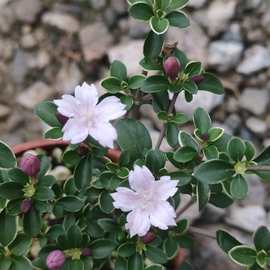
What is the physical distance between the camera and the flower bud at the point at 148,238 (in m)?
1.30

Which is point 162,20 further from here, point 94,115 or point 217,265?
point 217,265

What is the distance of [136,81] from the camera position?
1310mm

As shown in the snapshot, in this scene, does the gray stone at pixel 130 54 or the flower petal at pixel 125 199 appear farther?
the gray stone at pixel 130 54

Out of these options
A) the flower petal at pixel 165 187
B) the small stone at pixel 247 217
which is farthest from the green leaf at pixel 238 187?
the small stone at pixel 247 217

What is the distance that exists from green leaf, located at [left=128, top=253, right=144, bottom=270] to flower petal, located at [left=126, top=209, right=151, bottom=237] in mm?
167

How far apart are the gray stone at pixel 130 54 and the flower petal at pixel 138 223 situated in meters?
0.98

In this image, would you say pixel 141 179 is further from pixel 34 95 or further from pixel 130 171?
pixel 34 95

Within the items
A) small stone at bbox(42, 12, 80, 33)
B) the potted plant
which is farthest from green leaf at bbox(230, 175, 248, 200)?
small stone at bbox(42, 12, 80, 33)

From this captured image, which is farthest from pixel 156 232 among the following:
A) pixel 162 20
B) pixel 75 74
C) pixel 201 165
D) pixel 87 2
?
pixel 87 2

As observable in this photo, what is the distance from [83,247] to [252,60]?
41.8 inches

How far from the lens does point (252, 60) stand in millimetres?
2137

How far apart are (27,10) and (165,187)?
132 cm

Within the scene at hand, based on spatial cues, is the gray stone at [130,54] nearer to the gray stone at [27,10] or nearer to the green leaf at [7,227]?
the gray stone at [27,10]

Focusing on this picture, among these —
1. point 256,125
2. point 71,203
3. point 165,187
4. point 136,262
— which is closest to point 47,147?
point 71,203
